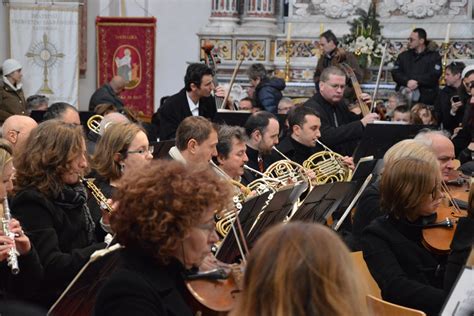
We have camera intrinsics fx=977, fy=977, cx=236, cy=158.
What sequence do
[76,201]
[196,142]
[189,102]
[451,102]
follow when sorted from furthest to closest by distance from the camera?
[451,102] < [189,102] < [196,142] < [76,201]

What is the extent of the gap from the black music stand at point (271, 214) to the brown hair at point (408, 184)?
0.54 metres

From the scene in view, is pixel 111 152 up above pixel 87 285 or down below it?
above

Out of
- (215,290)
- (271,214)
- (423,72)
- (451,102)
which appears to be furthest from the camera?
(423,72)

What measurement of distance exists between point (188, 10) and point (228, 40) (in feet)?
5.38

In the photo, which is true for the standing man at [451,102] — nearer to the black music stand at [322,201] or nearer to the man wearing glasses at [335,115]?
the man wearing glasses at [335,115]

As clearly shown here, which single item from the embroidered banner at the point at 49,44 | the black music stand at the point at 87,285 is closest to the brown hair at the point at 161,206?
the black music stand at the point at 87,285

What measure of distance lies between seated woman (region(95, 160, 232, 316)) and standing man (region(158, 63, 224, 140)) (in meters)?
5.50

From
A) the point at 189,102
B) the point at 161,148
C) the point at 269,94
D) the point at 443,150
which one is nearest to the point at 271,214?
the point at 443,150

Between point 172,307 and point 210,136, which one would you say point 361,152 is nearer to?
point 210,136

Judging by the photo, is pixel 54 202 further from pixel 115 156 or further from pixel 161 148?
pixel 161 148

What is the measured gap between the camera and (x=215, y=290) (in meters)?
3.05

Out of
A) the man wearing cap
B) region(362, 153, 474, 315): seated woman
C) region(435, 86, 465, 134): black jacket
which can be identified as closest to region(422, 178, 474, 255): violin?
region(362, 153, 474, 315): seated woman

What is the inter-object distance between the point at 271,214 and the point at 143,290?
1732 millimetres

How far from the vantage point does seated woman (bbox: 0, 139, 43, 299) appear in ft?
12.3
